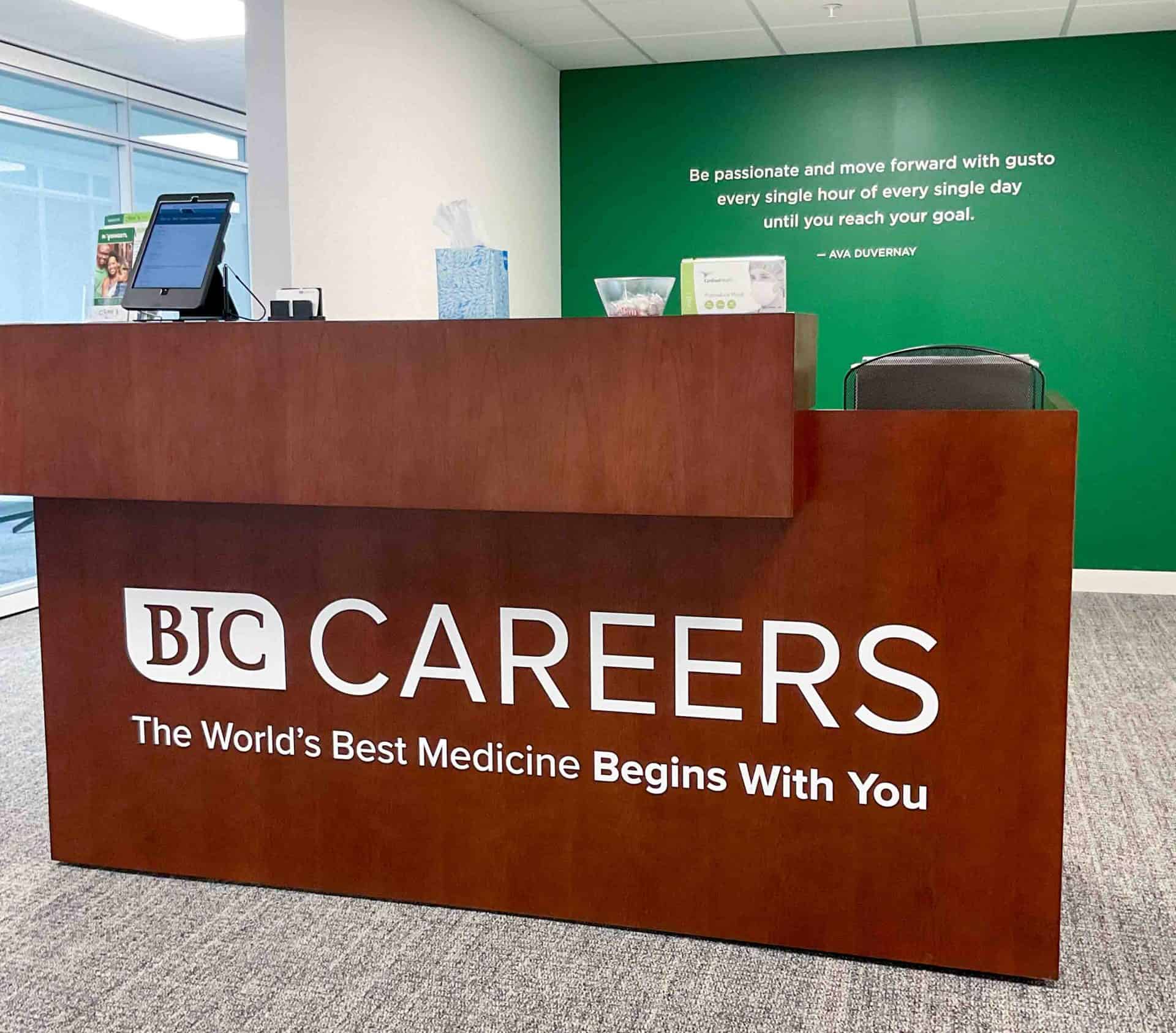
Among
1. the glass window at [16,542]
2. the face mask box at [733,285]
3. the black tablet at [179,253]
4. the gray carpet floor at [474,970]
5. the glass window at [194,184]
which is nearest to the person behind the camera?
the gray carpet floor at [474,970]

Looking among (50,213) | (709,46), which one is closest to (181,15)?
(50,213)

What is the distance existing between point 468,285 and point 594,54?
4197 millimetres

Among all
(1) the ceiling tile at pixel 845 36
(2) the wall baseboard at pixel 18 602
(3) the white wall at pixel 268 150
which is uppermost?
(1) the ceiling tile at pixel 845 36

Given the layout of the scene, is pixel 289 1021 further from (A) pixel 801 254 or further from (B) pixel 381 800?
(A) pixel 801 254

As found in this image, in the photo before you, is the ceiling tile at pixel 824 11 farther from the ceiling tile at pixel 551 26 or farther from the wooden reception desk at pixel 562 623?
the wooden reception desk at pixel 562 623

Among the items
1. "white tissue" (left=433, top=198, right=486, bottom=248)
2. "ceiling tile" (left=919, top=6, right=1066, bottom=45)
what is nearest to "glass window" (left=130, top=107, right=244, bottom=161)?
"ceiling tile" (left=919, top=6, right=1066, bottom=45)

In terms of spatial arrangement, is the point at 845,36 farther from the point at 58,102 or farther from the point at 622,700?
the point at 622,700

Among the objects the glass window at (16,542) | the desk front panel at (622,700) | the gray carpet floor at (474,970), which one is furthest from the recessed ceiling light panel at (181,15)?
the gray carpet floor at (474,970)

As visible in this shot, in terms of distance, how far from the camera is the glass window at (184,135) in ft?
23.9

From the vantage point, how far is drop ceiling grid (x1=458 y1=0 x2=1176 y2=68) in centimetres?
531

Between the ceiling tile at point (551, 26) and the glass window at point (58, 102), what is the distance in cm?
242

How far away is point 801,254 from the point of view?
20.9 ft

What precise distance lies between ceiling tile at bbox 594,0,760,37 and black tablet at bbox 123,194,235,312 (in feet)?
10.0

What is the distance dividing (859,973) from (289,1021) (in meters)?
1.04
